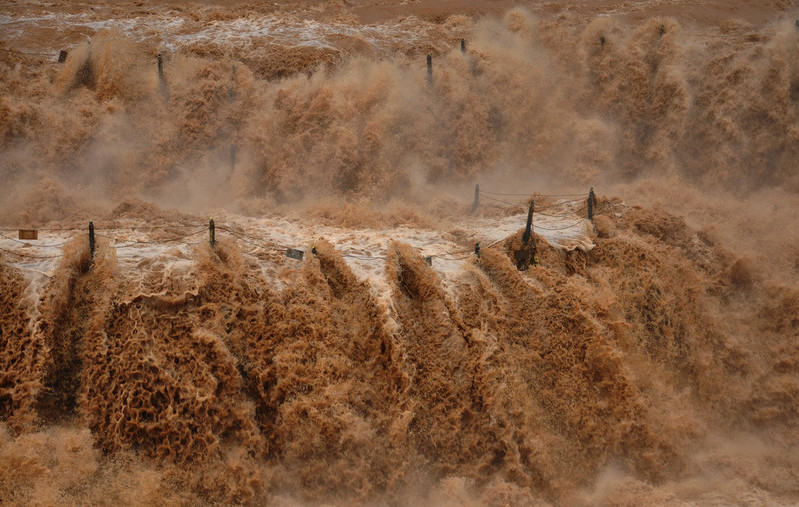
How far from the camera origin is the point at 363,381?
30.6 ft

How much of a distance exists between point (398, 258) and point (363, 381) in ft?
7.23

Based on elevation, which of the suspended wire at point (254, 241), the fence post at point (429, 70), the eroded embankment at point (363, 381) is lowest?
the eroded embankment at point (363, 381)

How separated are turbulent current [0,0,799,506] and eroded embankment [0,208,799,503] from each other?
4cm

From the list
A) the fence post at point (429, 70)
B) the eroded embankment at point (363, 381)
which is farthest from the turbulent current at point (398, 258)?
the fence post at point (429, 70)

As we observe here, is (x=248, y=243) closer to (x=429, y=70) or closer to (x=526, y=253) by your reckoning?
(x=526, y=253)

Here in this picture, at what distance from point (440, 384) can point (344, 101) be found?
8.88 meters

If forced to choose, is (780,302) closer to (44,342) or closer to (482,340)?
(482,340)

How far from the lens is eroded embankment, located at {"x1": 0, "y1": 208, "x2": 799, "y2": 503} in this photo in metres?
8.41

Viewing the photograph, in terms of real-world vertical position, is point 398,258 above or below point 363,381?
above

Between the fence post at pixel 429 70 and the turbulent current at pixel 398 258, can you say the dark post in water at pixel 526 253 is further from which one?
the fence post at pixel 429 70

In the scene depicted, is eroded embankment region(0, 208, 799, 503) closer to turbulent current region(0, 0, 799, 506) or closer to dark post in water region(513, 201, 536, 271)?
turbulent current region(0, 0, 799, 506)

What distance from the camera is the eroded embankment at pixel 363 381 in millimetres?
8414

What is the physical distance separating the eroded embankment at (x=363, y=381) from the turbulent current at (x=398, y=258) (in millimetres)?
42

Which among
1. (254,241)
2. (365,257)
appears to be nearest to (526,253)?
(365,257)
